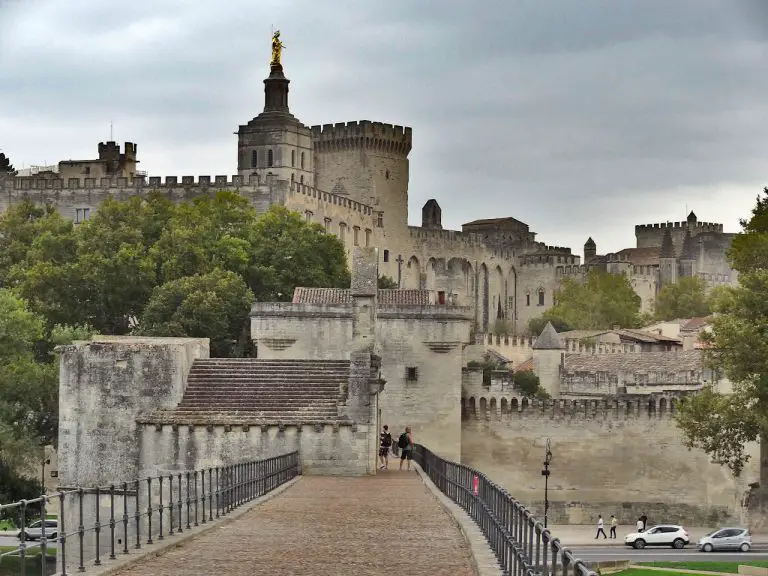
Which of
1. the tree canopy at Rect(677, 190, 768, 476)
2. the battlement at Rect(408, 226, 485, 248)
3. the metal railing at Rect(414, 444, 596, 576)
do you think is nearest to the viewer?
the metal railing at Rect(414, 444, 596, 576)

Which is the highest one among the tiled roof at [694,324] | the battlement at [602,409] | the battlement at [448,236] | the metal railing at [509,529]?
the battlement at [448,236]

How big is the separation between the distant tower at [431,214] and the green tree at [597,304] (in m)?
12.8

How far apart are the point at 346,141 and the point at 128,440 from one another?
91.4 m

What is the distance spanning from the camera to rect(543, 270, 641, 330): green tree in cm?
15425

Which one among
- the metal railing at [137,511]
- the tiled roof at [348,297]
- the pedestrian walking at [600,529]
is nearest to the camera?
the metal railing at [137,511]

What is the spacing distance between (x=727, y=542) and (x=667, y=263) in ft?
405

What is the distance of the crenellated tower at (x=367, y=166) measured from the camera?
5615 inches

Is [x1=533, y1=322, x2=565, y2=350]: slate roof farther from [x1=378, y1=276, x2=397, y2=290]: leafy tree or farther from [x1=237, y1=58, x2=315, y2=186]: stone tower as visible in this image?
[x1=237, y1=58, x2=315, y2=186]: stone tower

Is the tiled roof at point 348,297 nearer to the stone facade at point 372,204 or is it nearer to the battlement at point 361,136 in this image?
the stone facade at point 372,204

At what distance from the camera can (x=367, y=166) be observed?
470ft

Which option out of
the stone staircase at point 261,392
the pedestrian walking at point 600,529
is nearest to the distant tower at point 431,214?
the pedestrian walking at point 600,529

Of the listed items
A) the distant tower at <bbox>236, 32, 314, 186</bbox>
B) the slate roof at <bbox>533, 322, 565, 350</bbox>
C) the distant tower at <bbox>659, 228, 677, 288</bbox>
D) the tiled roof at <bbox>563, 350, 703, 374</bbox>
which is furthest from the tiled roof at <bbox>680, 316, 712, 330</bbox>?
the distant tower at <bbox>659, 228, 677, 288</bbox>

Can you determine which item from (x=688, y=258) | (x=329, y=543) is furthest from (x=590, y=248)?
(x=329, y=543)

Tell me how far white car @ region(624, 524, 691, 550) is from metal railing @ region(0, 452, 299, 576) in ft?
71.7
